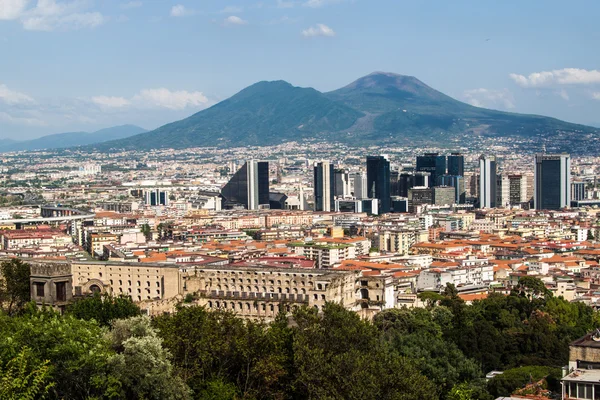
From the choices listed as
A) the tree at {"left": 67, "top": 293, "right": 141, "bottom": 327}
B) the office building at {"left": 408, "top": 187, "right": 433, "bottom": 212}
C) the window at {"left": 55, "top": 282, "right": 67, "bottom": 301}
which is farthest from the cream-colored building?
the office building at {"left": 408, "top": 187, "right": 433, "bottom": 212}

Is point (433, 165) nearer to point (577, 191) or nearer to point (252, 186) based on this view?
point (577, 191)

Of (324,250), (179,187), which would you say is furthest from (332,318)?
(179,187)

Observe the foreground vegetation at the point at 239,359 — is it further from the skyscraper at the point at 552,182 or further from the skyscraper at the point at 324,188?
the skyscraper at the point at 324,188

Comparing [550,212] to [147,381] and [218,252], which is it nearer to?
[218,252]

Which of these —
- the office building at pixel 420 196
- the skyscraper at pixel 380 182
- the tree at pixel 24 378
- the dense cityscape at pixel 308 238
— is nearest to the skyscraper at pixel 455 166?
the dense cityscape at pixel 308 238

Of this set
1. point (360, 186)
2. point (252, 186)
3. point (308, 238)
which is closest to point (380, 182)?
point (360, 186)
